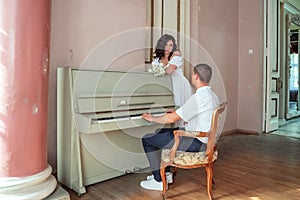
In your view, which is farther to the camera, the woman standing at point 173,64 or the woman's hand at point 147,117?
the woman standing at point 173,64

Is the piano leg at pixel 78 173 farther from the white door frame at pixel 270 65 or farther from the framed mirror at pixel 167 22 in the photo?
the white door frame at pixel 270 65

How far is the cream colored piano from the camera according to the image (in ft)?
7.46

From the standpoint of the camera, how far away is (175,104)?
3025mm

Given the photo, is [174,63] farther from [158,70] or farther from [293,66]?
[293,66]

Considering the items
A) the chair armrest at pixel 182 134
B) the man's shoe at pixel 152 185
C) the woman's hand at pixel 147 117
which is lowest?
the man's shoe at pixel 152 185

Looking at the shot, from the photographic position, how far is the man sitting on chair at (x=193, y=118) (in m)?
2.13

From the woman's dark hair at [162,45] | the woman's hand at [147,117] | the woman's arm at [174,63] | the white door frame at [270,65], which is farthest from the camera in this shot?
the white door frame at [270,65]

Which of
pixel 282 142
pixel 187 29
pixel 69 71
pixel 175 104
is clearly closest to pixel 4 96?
pixel 69 71

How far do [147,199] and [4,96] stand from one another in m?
1.40

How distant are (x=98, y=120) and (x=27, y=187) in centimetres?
74

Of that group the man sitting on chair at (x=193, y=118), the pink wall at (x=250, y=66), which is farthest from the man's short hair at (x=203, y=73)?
the pink wall at (x=250, y=66)

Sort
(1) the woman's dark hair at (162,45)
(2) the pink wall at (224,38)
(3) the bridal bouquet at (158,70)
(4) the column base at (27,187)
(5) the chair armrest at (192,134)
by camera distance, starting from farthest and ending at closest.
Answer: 1. (2) the pink wall at (224,38)
2. (1) the woman's dark hair at (162,45)
3. (3) the bridal bouquet at (158,70)
4. (5) the chair armrest at (192,134)
5. (4) the column base at (27,187)

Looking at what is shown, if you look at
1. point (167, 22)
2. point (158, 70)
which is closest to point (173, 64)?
point (158, 70)

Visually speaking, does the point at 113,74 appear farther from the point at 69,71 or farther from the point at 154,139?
the point at 154,139
